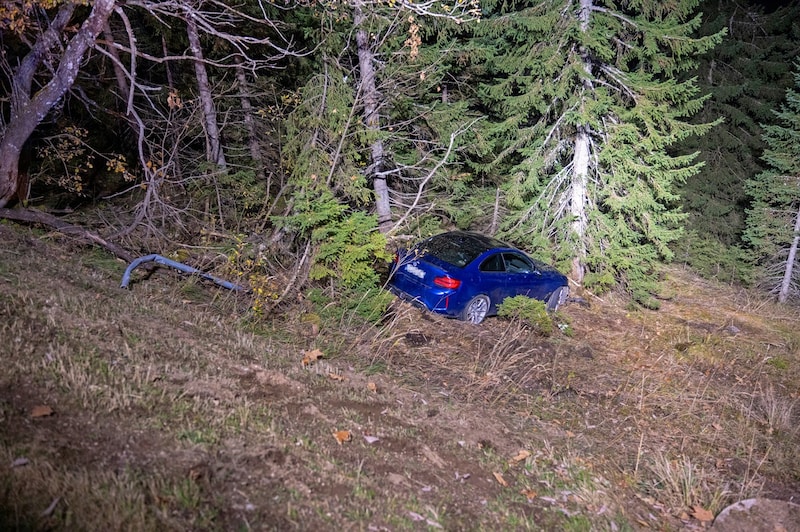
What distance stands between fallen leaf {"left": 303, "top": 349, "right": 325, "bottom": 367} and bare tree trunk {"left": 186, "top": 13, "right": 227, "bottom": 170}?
275 inches

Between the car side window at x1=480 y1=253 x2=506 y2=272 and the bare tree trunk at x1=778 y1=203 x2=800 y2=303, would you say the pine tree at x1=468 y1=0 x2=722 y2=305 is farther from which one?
the bare tree trunk at x1=778 y1=203 x2=800 y2=303

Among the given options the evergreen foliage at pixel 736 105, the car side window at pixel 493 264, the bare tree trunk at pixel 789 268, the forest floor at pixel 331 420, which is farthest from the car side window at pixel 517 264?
the evergreen foliage at pixel 736 105

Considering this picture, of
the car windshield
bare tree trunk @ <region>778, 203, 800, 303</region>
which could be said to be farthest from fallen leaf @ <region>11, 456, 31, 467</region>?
bare tree trunk @ <region>778, 203, 800, 303</region>

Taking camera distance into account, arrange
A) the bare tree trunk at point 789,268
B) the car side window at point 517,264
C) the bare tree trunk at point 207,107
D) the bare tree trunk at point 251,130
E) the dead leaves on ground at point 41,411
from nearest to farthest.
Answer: the dead leaves on ground at point 41,411
the car side window at point 517,264
the bare tree trunk at point 207,107
the bare tree trunk at point 251,130
the bare tree trunk at point 789,268

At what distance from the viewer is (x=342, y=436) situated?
4734 mm

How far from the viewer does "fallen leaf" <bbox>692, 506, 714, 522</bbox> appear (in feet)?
15.6

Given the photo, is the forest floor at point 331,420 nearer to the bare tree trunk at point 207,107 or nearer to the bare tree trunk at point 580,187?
the bare tree trunk at point 580,187

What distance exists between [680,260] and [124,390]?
831 inches

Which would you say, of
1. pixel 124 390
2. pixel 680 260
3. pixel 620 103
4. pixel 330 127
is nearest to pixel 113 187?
pixel 330 127

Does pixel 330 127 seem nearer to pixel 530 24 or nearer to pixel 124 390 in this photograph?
pixel 530 24

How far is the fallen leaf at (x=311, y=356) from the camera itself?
6366 mm

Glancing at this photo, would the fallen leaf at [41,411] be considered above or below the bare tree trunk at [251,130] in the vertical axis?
below

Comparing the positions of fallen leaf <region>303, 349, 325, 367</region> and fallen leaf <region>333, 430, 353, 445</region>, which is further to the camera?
fallen leaf <region>303, 349, 325, 367</region>

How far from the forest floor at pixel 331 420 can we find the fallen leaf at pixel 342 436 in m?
0.06
